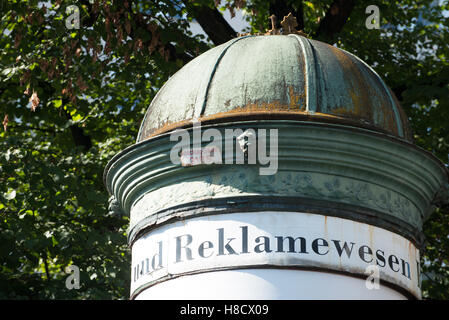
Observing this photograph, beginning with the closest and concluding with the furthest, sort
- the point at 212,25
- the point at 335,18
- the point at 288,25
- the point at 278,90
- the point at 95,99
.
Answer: the point at 278,90
the point at 288,25
the point at 212,25
the point at 335,18
the point at 95,99

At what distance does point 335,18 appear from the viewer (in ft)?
39.1

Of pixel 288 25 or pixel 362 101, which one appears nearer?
pixel 362 101

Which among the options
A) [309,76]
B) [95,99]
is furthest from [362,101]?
[95,99]

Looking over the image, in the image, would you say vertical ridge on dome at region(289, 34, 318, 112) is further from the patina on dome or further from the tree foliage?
the tree foliage

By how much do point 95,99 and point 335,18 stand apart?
148 inches

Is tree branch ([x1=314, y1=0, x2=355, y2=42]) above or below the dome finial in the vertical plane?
above

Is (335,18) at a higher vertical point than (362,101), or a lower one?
higher

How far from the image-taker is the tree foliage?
9602 mm

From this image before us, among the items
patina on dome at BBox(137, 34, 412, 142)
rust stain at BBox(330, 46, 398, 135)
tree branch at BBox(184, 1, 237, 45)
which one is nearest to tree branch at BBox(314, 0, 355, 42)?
tree branch at BBox(184, 1, 237, 45)

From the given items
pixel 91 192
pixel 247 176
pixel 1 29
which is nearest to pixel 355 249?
pixel 247 176

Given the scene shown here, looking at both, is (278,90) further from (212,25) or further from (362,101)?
(212,25)

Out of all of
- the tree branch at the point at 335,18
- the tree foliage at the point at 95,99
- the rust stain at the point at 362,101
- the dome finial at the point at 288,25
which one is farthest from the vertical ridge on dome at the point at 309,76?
the tree branch at the point at 335,18

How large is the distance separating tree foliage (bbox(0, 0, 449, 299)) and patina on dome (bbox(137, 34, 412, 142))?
4.22 meters

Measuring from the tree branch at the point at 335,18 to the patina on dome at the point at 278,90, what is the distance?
21.6 feet
